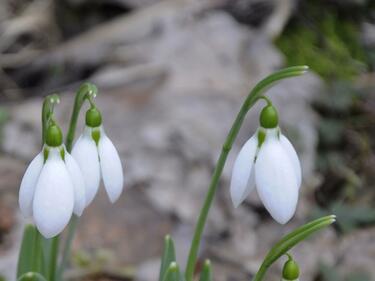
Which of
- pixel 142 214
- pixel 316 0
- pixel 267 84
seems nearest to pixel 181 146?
pixel 142 214

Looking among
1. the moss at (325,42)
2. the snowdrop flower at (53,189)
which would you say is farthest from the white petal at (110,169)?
the moss at (325,42)

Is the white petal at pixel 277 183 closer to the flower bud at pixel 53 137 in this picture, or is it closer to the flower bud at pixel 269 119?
the flower bud at pixel 269 119

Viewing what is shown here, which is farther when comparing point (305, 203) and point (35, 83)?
point (35, 83)

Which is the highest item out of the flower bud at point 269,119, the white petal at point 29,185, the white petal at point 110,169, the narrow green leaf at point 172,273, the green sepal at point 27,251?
the flower bud at point 269,119

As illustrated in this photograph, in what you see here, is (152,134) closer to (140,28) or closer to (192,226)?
(192,226)

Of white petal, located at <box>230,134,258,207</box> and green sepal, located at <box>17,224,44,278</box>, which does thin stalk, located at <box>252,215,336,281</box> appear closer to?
white petal, located at <box>230,134,258,207</box>

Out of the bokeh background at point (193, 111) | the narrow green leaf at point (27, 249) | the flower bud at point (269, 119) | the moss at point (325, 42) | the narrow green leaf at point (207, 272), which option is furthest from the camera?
the moss at point (325, 42)

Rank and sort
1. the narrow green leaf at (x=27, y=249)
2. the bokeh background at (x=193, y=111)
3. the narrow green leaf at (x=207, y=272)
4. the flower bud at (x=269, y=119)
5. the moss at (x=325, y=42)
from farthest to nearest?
the moss at (x=325, y=42) < the bokeh background at (x=193, y=111) < the narrow green leaf at (x=27, y=249) < the narrow green leaf at (x=207, y=272) < the flower bud at (x=269, y=119)
